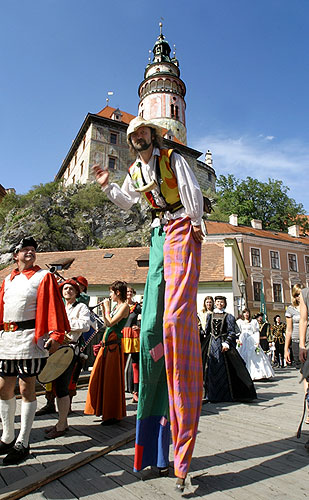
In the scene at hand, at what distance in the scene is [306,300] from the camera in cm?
355

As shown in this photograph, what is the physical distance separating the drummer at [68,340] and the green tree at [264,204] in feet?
150

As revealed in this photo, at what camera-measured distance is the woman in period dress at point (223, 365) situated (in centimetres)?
592

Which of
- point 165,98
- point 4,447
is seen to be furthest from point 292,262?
point 4,447

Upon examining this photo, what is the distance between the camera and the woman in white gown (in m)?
9.58

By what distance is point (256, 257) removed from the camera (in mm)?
38219

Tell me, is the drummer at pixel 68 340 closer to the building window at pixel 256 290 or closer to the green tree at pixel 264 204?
the building window at pixel 256 290

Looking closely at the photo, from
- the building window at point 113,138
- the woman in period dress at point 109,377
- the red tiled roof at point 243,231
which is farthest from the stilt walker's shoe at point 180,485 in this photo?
the building window at point 113,138

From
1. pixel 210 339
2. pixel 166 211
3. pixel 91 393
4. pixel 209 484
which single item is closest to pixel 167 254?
pixel 166 211

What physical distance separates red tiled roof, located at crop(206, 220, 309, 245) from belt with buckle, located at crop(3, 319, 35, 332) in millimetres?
32936

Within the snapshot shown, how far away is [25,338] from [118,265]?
833 inches

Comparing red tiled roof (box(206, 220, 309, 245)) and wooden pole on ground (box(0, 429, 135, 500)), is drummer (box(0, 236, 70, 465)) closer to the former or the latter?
wooden pole on ground (box(0, 429, 135, 500))

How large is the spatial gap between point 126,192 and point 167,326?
1.25 meters

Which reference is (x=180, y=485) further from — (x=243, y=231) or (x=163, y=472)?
(x=243, y=231)

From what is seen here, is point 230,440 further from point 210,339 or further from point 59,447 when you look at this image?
point 210,339
